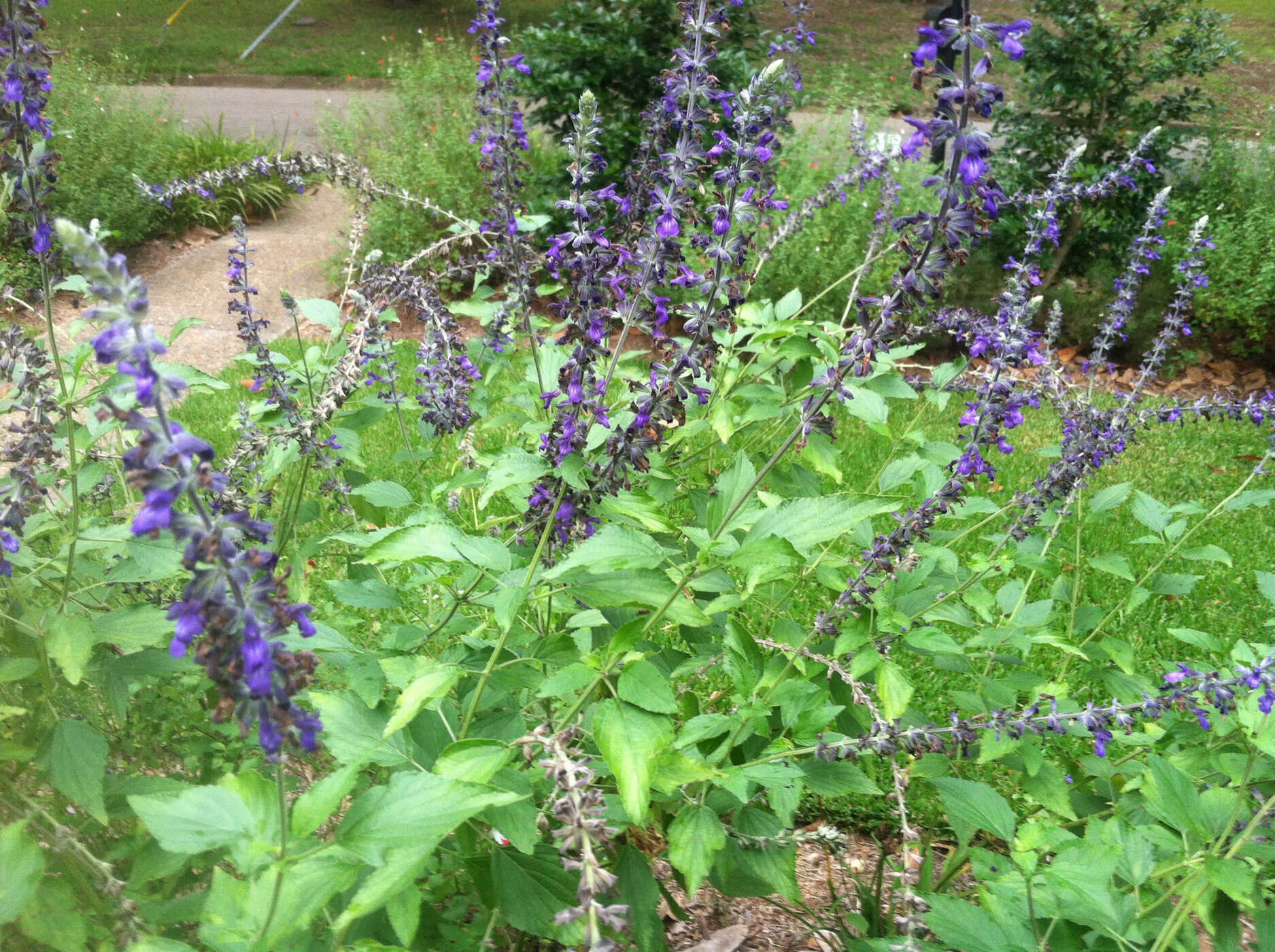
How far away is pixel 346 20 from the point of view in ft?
81.0

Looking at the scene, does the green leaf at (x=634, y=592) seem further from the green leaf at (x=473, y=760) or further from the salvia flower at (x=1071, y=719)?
the salvia flower at (x=1071, y=719)

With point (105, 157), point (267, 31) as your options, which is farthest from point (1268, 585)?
point (267, 31)

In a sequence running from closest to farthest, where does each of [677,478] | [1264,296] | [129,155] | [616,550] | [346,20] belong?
[616,550] → [677,478] → [1264,296] → [129,155] → [346,20]

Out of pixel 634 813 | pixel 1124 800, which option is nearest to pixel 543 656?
pixel 634 813

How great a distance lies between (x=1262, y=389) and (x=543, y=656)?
26.5 feet

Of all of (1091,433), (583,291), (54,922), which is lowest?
(54,922)

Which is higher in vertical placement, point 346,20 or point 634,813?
point 346,20

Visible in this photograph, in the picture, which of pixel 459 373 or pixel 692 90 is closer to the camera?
pixel 692 90

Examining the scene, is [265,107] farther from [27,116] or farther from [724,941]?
[724,941]

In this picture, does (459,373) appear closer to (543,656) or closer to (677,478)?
(677,478)

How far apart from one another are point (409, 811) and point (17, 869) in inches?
25.1

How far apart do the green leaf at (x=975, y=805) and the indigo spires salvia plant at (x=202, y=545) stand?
1.50 meters

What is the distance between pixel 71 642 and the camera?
165 centimetres

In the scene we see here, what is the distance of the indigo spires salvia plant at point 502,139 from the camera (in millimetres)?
2508
